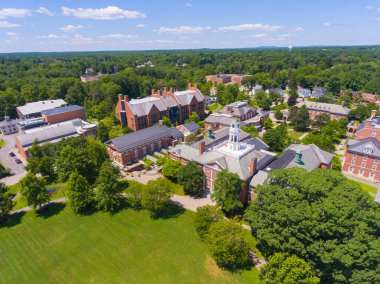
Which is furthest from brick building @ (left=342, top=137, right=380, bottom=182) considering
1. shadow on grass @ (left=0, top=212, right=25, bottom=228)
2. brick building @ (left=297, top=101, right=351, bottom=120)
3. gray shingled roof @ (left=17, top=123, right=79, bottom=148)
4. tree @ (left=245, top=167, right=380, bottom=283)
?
gray shingled roof @ (left=17, top=123, right=79, bottom=148)

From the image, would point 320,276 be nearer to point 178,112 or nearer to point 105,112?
point 178,112

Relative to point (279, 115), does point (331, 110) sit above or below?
above

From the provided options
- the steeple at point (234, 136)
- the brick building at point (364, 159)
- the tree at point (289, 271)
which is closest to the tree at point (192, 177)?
the steeple at point (234, 136)

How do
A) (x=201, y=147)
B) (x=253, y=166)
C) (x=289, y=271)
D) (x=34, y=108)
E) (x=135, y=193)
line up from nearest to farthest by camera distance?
1. (x=289, y=271)
2. (x=253, y=166)
3. (x=135, y=193)
4. (x=201, y=147)
5. (x=34, y=108)

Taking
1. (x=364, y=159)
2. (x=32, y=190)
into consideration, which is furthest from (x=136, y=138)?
(x=364, y=159)

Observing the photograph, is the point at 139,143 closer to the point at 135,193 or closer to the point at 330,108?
the point at 135,193

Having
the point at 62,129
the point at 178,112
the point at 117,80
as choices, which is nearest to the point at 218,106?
the point at 178,112
